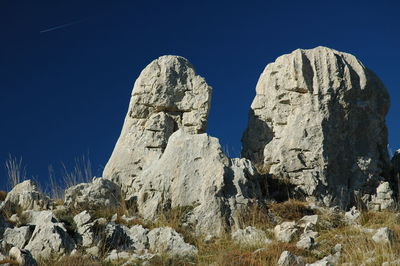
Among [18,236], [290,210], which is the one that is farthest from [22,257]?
[290,210]

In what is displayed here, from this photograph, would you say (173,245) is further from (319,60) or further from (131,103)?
(319,60)

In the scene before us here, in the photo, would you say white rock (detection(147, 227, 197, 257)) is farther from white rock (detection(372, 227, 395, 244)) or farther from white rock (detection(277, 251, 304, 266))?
white rock (detection(372, 227, 395, 244))

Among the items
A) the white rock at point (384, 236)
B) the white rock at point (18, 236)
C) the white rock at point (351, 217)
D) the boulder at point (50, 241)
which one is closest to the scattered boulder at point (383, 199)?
the white rock at point (351, 217)

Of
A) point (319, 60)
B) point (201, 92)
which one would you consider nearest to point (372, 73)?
point (319, 60)

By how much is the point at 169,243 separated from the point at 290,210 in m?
4.87

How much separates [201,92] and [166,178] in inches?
232

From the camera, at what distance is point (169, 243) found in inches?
615

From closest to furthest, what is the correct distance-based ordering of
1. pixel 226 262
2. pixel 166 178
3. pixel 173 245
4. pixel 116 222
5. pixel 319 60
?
1. pixel 226 262
2. pixel 173 245
3. pixel 116 222
4. pixel 166 178
5. pixel 319 60

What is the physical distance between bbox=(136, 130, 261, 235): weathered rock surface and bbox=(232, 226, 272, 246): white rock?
806mm

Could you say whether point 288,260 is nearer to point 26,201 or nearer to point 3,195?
point 26,201

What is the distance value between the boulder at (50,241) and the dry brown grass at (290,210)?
22.6 ft

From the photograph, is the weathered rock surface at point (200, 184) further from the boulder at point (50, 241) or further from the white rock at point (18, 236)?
the white rock at point (18, 236)

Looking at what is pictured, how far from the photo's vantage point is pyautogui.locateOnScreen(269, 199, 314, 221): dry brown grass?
59.9ft

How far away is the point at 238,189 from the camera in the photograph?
1820 centimetres
